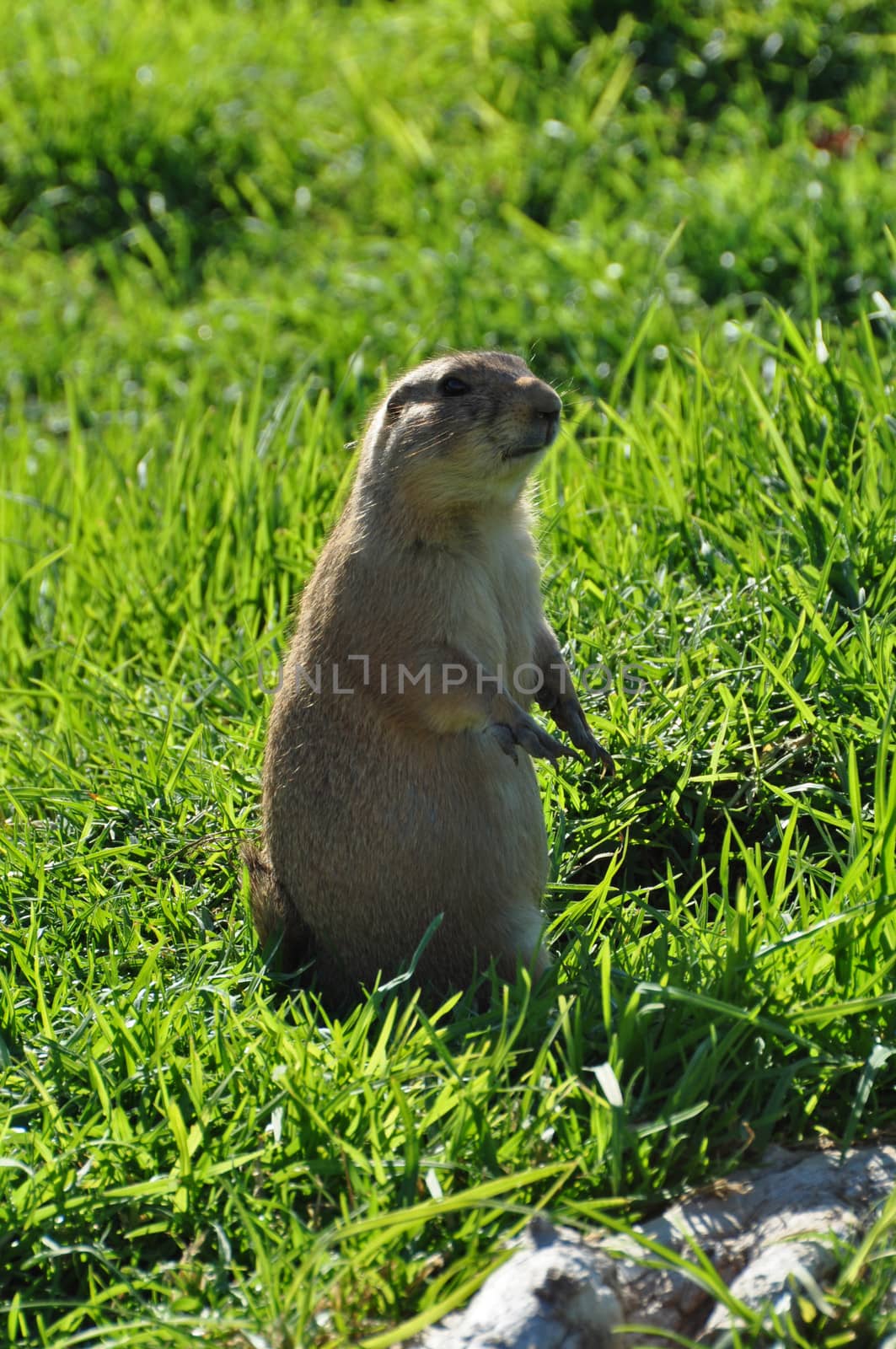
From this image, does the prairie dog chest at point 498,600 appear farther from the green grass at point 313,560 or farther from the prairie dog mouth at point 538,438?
the green grass at point 313,560

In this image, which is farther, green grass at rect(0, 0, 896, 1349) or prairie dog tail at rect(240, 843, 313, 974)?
prairie dog tail at rect(240, 843, 313, 974)

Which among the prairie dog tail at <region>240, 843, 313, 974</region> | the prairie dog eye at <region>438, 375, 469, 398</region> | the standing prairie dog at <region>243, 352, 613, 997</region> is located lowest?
the prairie dog tail at <region>240, 843, 313, 974</region>

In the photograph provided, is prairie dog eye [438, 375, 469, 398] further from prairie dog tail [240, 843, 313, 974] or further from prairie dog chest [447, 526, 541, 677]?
prairie dog tail [240, 843, 313, 974]

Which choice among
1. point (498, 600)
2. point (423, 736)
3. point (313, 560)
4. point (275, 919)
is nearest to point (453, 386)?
point (498, 600)

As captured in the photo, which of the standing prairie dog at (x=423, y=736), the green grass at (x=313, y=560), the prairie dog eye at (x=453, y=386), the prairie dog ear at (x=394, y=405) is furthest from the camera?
the prairie dog ear at (x=394, y=405)

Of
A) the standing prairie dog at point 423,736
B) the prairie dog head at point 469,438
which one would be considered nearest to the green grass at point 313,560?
the standing prairie dog at point 423,736

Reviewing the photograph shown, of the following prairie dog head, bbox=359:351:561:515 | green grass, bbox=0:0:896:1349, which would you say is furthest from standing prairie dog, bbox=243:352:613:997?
green grass, bbox=0:0:896:1349

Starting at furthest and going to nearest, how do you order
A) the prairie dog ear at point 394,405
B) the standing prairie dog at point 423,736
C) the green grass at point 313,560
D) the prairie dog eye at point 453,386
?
the prairie dog ear at point 394,405 → the prairie dog eye at point 453,386 → the standing prairie dog at point 423,736 → the green grass at point 313,560

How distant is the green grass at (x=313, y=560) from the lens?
250 cm

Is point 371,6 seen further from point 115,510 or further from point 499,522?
point 499,522

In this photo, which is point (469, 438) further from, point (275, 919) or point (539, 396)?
point (275, 919)

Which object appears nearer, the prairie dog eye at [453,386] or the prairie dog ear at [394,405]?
the prairie dog eye at [453,386]

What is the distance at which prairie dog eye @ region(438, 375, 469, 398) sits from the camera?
10.2 ft

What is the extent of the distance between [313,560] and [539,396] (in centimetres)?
146
